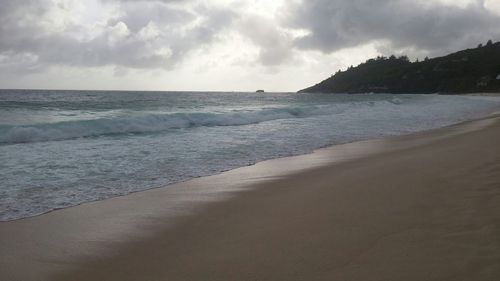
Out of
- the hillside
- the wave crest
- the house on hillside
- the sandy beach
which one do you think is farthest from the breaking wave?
the hillside

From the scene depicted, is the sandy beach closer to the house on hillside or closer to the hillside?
the hillside

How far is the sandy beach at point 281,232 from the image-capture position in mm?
3184

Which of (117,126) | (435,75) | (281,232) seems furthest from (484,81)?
(281,232)

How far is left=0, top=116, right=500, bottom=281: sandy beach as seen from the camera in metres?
3.18

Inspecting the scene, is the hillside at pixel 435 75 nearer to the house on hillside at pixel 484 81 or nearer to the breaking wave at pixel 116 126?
the house on hillside at pixel 484 81

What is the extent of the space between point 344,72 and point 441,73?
192ft

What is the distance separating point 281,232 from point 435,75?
11567 cm

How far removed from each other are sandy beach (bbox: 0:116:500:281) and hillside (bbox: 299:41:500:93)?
285 feet

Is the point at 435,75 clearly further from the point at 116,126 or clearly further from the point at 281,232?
the point at 281,232

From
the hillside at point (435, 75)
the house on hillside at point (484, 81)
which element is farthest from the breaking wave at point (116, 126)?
the hillside at point (435, 75)

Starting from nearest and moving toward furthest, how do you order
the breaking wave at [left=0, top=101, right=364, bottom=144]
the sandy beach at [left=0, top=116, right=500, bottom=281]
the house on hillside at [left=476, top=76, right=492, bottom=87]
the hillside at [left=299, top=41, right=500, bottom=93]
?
the sandy beach at [left=0, top=116, right=500, bottom=281] < the breaking wave at [left=0, top=101, right=364, bottom=144] < the house on hillside at [left=476, top=76, right=492, bottom=87] < the hillside at [left=299, top=41, right=500, bottom=93]

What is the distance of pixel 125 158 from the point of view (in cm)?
930

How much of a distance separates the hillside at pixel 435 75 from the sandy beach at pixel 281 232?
285ft

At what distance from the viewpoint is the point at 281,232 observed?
409 cm
